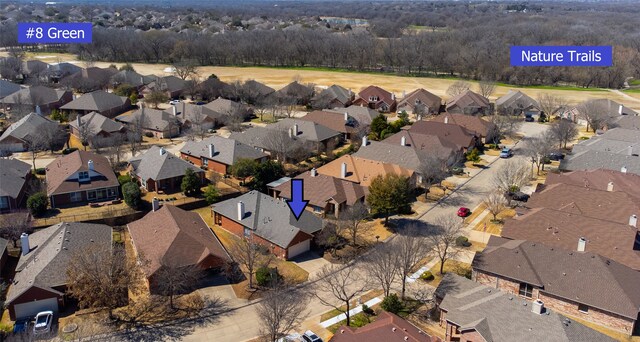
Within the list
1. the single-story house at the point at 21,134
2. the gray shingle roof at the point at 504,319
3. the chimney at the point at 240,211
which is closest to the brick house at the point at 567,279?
the gray shingle roof at the point at 504,319

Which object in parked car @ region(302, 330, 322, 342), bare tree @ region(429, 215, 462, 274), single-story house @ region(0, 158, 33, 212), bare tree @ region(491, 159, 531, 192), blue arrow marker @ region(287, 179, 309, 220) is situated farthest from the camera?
bare tree @ region(491, 159, 531, 192)

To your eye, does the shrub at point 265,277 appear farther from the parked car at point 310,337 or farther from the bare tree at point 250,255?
the parked car at point 310,337

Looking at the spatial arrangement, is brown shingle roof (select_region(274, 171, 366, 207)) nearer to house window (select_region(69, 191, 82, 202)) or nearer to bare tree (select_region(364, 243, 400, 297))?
bare tree (select_region(364, 243, 400, 297))

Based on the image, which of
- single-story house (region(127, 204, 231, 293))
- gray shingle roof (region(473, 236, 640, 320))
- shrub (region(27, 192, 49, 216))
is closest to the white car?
single-story house (region(127, 204, 231, 293))

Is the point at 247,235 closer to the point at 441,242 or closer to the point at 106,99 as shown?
the point at 441,242

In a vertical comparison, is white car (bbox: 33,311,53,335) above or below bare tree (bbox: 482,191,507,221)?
above

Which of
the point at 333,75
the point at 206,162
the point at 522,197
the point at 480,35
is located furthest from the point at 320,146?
the point at 480,35
